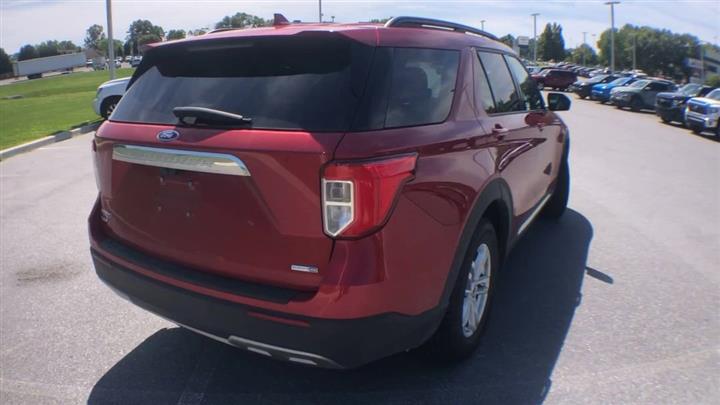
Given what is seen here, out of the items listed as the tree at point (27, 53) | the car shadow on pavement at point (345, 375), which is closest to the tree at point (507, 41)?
the car shadow on pavement at point (345, 375)

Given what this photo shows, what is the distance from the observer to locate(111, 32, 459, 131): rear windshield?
2576mm

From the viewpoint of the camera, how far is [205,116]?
2709 mm

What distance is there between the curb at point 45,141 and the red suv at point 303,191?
1073cm

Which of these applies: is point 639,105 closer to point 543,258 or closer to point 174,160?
point 543,258

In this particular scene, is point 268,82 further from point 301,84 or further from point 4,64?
point 4,64

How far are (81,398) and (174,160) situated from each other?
146 centimetres

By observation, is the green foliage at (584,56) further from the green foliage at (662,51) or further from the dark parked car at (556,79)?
the dark parked car at (556,79)

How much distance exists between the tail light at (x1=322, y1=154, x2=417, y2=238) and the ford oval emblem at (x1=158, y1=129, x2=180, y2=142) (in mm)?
822

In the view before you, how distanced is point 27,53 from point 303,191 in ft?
441

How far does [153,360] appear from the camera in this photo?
353cm

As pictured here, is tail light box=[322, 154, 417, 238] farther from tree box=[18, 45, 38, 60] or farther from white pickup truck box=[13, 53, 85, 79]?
tree box=[18, 45, 38, 60]

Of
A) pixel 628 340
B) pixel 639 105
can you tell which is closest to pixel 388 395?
pixel 628 340

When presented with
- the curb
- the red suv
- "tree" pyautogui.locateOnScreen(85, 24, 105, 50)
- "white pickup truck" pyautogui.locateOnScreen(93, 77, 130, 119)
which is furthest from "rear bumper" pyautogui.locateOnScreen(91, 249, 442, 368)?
"tree" pyautogui.locateOnScreen(85, 24, 105, 50)

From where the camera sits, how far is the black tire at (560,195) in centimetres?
636
